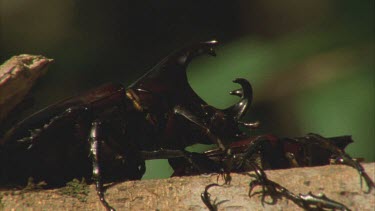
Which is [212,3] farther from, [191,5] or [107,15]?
[107,15]

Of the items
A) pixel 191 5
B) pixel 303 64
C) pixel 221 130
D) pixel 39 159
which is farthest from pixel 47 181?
pixel 191 5

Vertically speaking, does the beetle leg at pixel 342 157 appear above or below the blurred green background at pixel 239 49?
below

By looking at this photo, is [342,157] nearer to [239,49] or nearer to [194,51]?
[194,51]

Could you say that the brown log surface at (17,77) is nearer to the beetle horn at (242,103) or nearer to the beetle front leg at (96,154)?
the beetle front leg at (96,154)

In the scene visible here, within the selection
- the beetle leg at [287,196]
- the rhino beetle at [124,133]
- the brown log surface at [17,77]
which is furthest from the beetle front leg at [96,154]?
the beetle leg at [287,196]

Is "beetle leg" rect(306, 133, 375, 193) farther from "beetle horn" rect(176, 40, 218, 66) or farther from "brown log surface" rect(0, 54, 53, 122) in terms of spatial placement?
"brown log surface" rect(0, 54, 53, 122)

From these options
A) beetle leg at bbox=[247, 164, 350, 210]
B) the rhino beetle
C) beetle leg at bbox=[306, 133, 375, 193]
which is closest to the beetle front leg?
the rhino beetle

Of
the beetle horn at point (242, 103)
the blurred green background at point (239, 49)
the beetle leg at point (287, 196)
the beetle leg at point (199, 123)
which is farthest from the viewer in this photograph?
the blurred green background at point (239, 49)
